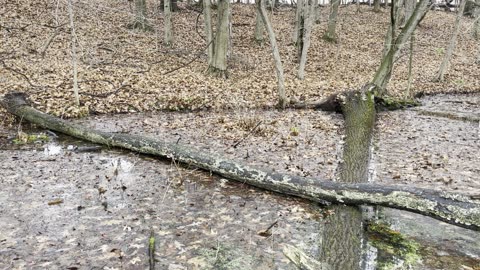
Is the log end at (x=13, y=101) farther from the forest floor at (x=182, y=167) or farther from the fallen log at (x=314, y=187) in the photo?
the fallen log at (x=314, y=187)

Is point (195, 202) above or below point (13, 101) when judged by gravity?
below

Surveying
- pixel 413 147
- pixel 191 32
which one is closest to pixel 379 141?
pixel 413 147

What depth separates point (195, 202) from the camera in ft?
20.1

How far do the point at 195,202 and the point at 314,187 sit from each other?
1.92 meters

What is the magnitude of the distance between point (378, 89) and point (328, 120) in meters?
2.81

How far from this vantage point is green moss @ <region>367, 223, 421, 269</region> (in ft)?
15.3

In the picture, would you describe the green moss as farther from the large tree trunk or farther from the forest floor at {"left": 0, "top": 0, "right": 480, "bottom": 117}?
the forest floor at {"left": 0, "top": 0, "right": 480, "bottom": 117}

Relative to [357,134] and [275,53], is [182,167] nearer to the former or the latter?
[357,134]

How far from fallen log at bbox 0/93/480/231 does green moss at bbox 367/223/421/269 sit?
375 millimetres

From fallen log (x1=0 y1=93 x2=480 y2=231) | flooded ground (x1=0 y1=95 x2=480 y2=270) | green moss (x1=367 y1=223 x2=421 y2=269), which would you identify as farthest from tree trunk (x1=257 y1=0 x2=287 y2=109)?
green moss (x1=367 y1=223 x2=421 y2=269)

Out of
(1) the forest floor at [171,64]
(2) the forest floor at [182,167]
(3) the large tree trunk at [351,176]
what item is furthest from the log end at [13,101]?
(3) the large tree trunk at [351,176]

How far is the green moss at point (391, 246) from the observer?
4656 mm

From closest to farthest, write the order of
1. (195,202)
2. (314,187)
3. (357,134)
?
(314,187)
(195,202)
(357,134)

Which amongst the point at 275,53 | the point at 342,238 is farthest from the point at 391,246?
the point at 275,53
